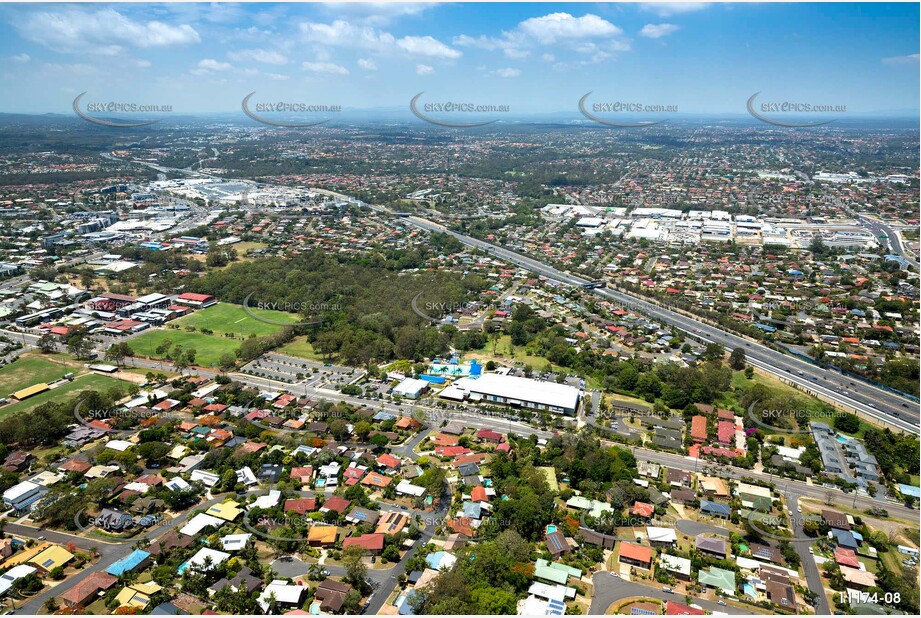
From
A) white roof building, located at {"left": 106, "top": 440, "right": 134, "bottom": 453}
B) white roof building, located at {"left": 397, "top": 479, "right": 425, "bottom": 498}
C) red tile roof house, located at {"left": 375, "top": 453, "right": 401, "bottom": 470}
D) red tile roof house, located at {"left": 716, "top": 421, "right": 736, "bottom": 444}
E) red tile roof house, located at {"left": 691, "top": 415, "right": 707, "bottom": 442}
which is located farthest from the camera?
red tile roof house, located at {"left": 691, "top": 415, "right": 707, "bottom": 442}

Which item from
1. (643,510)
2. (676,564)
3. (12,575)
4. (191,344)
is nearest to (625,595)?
(676,564)

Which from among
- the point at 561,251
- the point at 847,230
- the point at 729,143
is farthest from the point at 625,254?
the point at 729,143

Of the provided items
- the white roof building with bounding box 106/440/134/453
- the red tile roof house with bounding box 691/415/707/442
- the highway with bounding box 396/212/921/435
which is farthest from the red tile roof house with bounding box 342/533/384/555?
the highway with bounding box 396/212/921/435

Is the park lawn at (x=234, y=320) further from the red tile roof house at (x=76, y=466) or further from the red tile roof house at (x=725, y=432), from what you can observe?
the red tile roof house at (x=725, y=432)

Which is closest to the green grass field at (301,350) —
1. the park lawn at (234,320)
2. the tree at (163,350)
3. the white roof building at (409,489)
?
the park lawn at (234,320)

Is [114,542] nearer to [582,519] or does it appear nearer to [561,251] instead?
[582,519]

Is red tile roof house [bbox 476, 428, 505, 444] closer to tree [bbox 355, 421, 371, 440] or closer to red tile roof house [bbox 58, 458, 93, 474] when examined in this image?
tree [bbox 355, 421, 371, 440]

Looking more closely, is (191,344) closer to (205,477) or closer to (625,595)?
(205,477)

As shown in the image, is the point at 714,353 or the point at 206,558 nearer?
the point at 206,558
